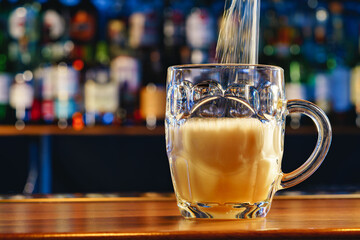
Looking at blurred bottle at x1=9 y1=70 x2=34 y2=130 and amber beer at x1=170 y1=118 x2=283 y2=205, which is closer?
amber beer at x1=170 y1=118 x2=283 y2=205

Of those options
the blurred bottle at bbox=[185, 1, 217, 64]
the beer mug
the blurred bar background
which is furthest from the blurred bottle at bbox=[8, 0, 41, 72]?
the beer mug

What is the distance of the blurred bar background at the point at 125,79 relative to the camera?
2186 millimetres

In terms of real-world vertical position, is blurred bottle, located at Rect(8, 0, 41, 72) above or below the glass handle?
above

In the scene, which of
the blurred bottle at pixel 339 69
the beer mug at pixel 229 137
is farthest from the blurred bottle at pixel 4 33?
the beer mug at pixel 229 137

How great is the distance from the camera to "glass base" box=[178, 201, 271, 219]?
485mm

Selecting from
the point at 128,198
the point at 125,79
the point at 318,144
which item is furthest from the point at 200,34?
the point at 318,144

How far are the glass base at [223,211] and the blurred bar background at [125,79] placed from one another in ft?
5.25

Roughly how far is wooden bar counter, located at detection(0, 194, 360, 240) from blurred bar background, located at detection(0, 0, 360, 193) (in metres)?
1.50

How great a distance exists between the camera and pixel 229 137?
0.48 metres

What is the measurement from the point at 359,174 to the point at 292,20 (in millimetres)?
733

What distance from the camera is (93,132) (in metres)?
2.10

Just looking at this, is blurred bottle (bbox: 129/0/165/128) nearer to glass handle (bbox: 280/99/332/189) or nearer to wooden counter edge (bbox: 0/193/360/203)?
wooden counter edge (bbox: 0/193/360/203)

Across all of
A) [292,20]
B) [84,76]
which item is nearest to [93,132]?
[84,76]

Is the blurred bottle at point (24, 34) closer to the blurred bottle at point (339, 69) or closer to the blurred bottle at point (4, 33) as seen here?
the blurred bottle at point (4, 33)
